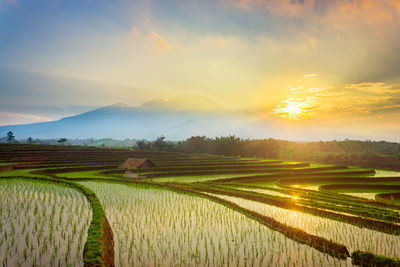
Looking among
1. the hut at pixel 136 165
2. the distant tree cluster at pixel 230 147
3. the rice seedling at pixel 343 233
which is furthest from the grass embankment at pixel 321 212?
the distant tree cluster at pixel 230 147

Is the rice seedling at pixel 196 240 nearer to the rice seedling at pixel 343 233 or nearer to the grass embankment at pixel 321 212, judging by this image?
the rice seedling at pixel 343 233

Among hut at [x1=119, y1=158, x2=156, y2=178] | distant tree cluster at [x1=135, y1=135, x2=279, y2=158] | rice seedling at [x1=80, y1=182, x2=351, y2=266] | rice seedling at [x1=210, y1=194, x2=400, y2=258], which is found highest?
distant tree cluster at [x1=135, y1=135, x2=279, y2=158]

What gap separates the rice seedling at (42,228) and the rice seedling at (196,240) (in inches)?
47.2

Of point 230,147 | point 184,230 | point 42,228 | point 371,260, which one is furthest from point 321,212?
point 230,147

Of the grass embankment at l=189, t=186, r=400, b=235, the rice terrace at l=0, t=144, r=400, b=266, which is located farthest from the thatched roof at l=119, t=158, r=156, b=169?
the grass embankment at l=189, t=186, r=400, b=235

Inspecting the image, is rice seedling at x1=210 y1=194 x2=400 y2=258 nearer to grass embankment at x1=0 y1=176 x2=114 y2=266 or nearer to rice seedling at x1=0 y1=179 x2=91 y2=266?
grass embankment at x1=0 y1=176 x2=114 y2=266

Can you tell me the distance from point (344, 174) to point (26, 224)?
3546 centimetres

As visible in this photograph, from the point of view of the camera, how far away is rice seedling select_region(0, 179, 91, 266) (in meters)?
6.78

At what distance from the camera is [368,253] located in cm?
746

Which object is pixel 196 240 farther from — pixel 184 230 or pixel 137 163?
pixel 137 163

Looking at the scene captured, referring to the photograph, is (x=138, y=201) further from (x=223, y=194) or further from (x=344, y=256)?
(x=344, y=256)

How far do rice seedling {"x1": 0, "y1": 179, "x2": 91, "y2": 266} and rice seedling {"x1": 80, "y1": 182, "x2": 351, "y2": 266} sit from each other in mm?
1199

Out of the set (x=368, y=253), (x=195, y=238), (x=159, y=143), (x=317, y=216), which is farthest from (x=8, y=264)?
(x=159, y=143)

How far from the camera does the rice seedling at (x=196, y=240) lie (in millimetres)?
7137
